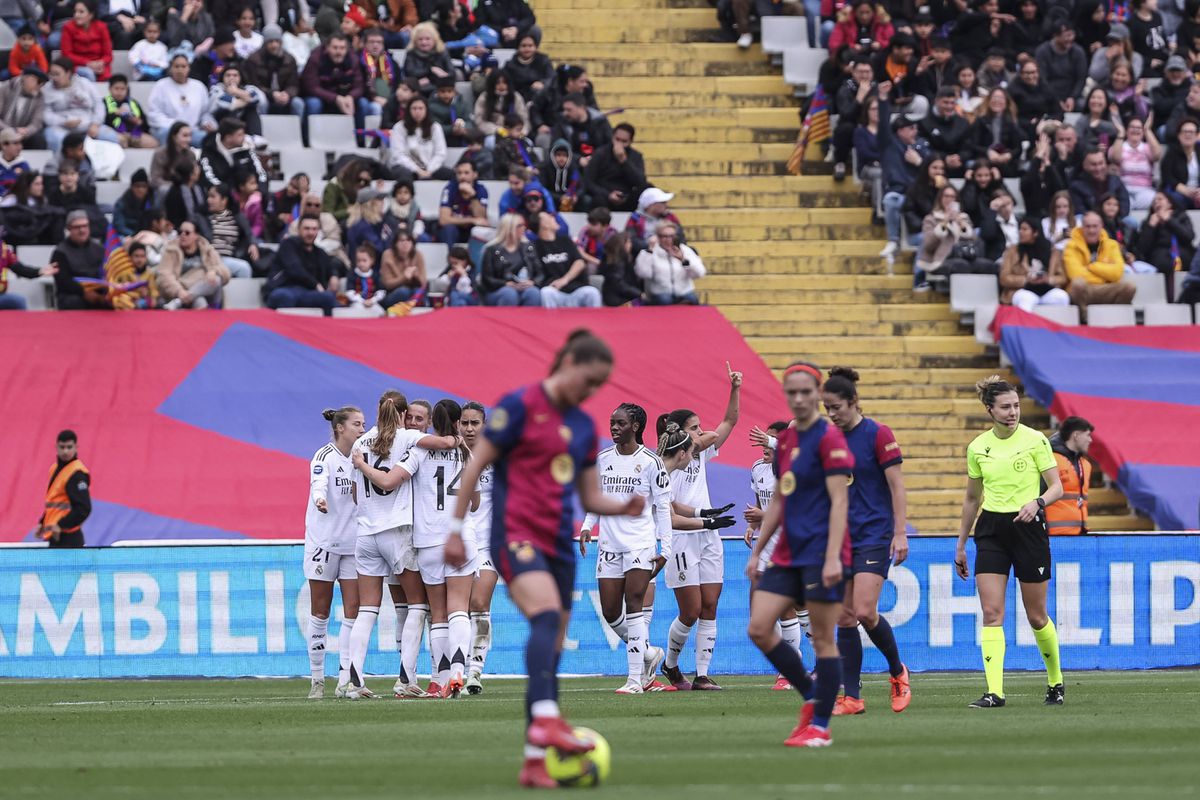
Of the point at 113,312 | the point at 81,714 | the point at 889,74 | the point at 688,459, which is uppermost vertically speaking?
the point at 889,74

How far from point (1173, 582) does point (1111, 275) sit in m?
6.90

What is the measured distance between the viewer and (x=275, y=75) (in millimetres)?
28641

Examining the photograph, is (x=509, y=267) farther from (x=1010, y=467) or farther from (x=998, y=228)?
(x=1010, y=467)

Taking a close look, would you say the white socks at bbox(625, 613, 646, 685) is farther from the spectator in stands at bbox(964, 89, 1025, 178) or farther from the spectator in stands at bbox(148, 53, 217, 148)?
the spectator in stands at bbox(964, 89, 1025, 178)

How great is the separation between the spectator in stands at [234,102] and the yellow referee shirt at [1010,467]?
14.9 m

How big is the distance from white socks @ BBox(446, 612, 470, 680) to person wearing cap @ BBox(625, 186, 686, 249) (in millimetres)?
10869

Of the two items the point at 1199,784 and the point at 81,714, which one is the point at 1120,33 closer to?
the point at 81,714

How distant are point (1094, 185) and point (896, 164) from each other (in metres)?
2.83

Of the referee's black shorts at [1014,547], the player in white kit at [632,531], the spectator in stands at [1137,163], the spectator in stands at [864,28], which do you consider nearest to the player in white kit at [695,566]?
the player in white kit at [632,531]

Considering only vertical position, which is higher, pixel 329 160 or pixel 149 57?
pixel 149 57

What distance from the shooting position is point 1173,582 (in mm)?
21188

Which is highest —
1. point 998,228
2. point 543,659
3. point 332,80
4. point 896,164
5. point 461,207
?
point 332,80

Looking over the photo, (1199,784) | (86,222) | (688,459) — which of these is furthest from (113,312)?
(1199,784)

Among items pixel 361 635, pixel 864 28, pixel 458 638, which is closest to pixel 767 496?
pixel 458 638
